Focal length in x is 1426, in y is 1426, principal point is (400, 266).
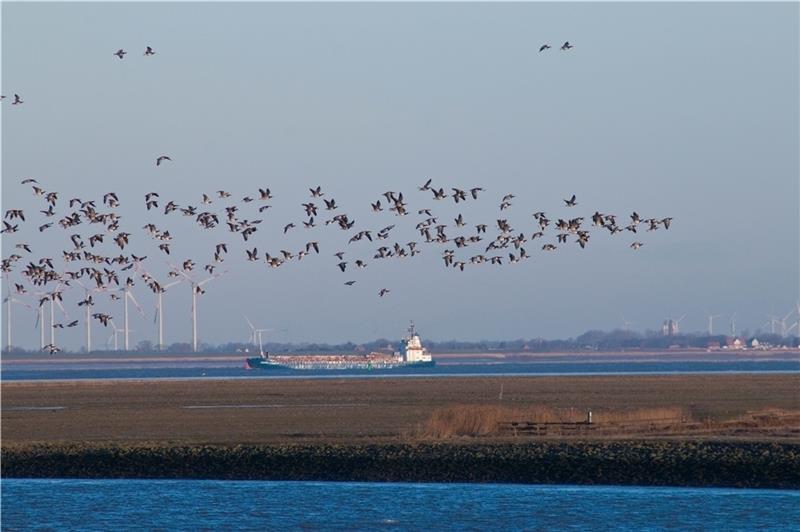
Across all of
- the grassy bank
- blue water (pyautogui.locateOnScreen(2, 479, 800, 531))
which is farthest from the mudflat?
blue water (pyautogui.locateOnScreen(2, 479, 800, 531))

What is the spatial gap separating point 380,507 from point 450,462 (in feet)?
26.7

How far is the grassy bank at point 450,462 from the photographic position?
4875cm

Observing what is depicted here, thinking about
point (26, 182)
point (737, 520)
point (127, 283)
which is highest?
point (26, 182)

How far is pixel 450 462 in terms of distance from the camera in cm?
5184

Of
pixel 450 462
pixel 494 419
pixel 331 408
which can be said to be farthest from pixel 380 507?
pixel 331 408

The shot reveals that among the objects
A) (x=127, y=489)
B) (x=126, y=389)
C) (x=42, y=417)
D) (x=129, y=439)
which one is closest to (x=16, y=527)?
(x=127, y=489)

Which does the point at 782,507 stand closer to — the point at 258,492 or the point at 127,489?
the point at 258,492

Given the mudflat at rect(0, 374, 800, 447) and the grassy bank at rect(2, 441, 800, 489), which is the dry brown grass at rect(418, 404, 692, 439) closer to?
the mudflat at rect(0, 374, 800, 447)

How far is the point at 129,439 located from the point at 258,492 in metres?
16.7

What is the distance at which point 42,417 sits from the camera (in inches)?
3260

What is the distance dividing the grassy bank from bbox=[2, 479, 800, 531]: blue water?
1447 mm

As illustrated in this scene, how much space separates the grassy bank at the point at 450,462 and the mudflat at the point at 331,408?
3.90 metres

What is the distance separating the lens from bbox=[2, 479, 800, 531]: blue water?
40594 millimetres

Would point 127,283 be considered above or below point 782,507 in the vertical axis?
above
